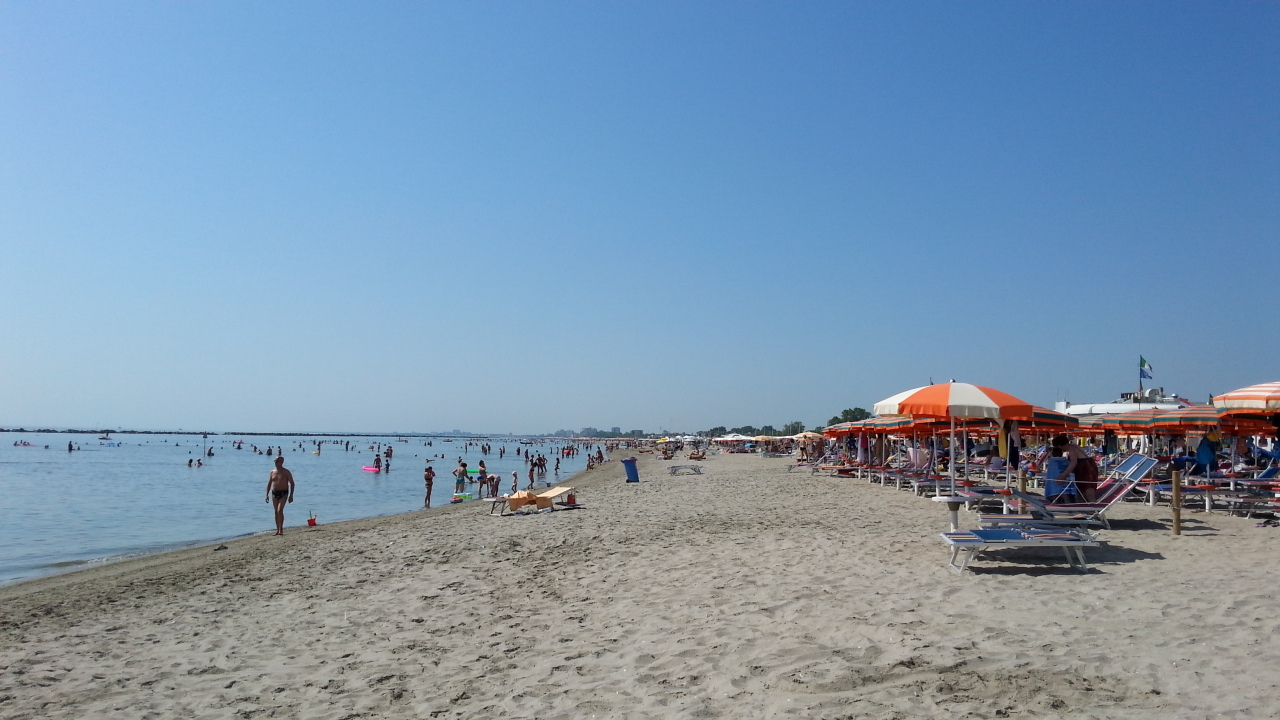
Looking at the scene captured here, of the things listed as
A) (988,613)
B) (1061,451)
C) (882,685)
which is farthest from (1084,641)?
(1061,451)

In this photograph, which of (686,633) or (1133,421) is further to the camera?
(1133,421)

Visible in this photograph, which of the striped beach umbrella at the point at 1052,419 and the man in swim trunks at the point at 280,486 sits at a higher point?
the striped beach umbrella at the point at 1052,419

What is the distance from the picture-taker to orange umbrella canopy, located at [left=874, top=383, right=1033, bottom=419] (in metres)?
9.37

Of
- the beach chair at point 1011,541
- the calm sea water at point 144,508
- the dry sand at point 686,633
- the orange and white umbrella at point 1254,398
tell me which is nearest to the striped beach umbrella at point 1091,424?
the orange and white umbrella at point 1254,398

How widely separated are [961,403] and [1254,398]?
3.00 meters

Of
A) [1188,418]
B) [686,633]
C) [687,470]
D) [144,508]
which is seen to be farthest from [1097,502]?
[687,470]

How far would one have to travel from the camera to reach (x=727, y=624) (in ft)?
17.5

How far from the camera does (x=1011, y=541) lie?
21.3ft

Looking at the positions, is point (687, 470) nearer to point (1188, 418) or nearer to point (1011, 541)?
point (1188, 418)

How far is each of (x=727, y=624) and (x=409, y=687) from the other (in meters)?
2.16

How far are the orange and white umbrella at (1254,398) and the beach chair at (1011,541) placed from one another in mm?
3112

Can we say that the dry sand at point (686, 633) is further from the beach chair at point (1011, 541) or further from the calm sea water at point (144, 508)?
the calm sea water at point (144, 508)

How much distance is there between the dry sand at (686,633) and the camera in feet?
13.1

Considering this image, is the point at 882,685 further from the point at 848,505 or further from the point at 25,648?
the point at 848,505
